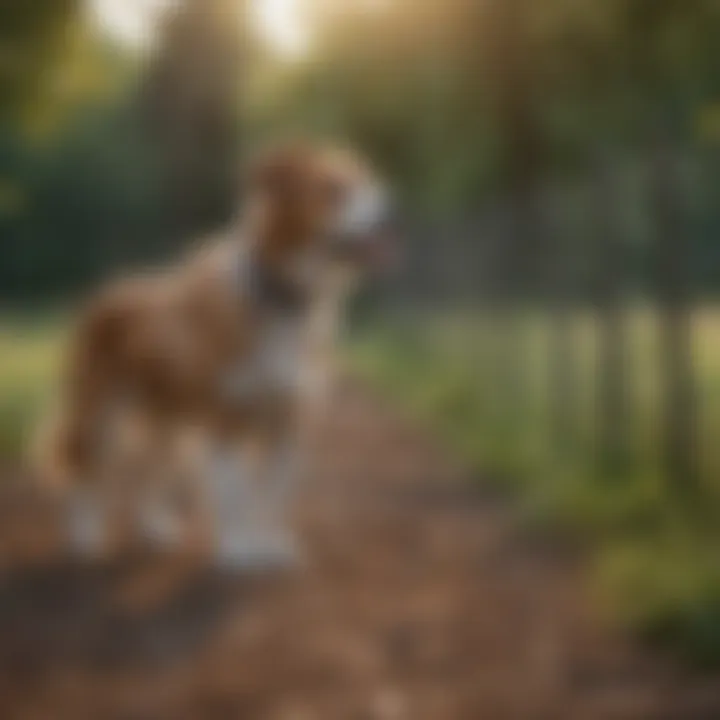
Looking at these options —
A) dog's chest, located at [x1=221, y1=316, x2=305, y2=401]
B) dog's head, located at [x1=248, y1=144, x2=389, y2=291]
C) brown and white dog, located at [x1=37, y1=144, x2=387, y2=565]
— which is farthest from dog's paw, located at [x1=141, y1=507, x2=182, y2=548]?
dog's head, located at [x1=248, y1=144, x2=389, y2=291]

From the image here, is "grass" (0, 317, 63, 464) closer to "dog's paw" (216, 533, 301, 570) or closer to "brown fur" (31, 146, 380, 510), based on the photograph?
"brown fur" (31, 146, 380, 510)

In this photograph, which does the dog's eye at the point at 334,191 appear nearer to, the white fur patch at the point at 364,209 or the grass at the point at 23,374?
the white fur patch at the point at 364,209

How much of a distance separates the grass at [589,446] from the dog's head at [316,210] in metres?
0.08

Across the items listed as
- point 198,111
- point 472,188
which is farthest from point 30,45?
point 472,188

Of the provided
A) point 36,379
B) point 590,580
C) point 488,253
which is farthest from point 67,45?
point 590,580

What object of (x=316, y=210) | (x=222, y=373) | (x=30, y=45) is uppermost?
(x=30, y=45)

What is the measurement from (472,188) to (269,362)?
0.76 feet

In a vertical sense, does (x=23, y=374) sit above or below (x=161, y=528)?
above

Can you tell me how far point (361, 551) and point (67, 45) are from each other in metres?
0.49

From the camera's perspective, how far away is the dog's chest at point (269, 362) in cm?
122

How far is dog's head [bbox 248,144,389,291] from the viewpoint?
1.17 meters

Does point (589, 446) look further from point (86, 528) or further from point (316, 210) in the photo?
point (86, 528)

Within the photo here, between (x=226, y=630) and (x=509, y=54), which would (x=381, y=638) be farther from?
(x=509, y=54)

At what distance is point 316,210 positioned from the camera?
3.83ft
